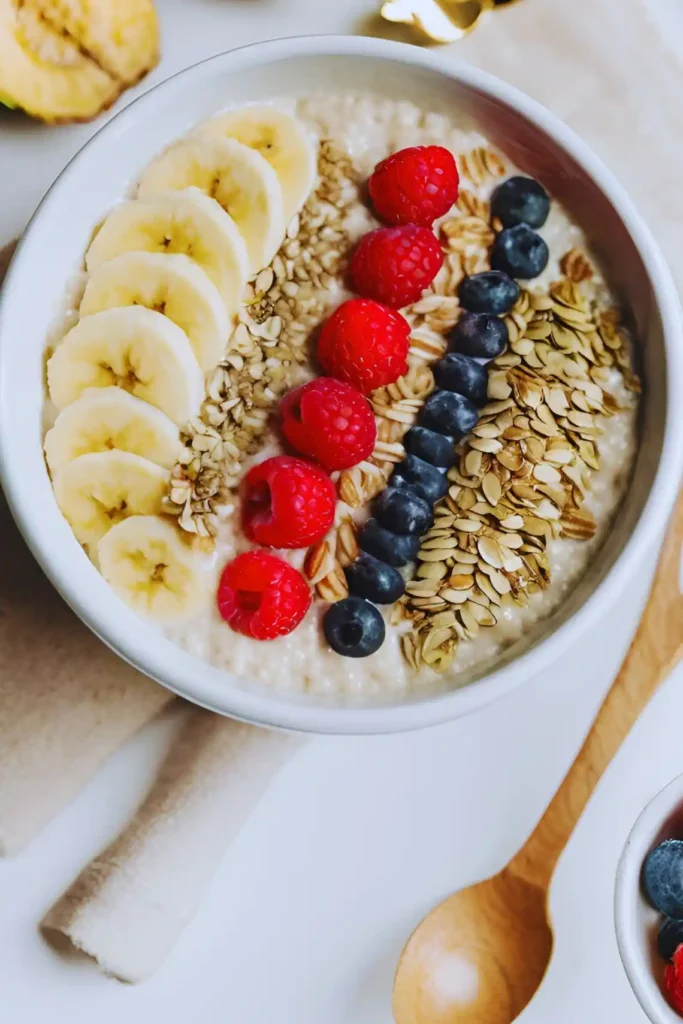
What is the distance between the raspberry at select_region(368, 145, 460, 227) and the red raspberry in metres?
0.75

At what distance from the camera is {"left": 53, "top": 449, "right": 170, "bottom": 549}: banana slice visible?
2.68 feet

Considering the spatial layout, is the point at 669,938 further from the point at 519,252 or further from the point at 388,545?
the point at 519,252

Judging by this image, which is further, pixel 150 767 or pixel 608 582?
pixel 150 767


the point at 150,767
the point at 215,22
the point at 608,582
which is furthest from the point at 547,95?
the point at 150,767

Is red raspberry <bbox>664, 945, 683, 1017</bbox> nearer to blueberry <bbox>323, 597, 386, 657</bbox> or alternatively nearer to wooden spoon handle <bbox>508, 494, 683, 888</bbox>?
wooden spoon handle <bbox>508, 494, 683, 888</bbox>

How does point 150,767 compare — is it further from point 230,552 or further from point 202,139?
point 202,139

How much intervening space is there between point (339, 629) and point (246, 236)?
354mm

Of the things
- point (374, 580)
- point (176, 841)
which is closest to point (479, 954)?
point (176, 841)

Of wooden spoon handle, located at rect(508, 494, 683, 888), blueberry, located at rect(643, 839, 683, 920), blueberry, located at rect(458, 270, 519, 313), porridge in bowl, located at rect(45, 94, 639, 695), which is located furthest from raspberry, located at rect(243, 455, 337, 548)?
blueberry, located at rect(643, 839, 683, 920)

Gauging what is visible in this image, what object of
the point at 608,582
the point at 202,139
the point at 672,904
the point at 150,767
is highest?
the point at 202,139

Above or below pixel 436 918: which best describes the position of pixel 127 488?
above

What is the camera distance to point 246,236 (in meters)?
0.86

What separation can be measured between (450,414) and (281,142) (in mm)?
296

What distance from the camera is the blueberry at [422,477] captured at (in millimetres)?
844
